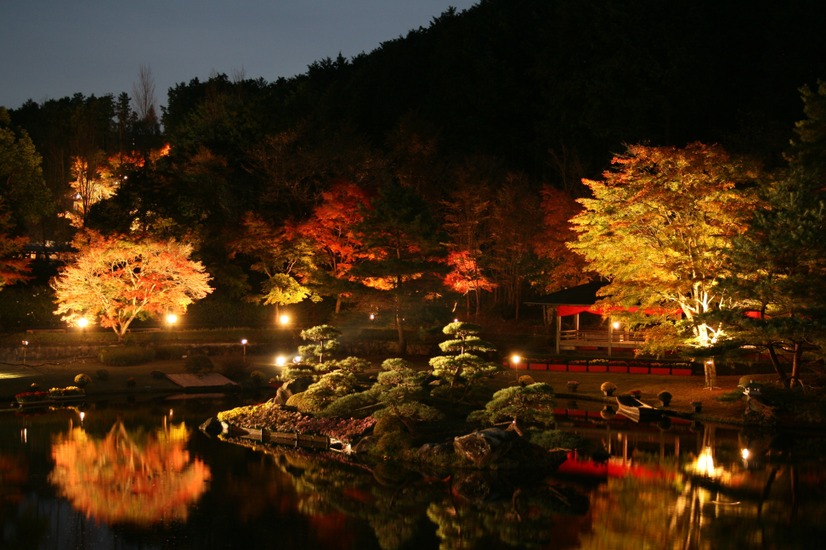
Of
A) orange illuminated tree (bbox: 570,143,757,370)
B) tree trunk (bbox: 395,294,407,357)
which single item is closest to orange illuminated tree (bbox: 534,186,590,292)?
tree trunk (bbox: 395,294,407,357)

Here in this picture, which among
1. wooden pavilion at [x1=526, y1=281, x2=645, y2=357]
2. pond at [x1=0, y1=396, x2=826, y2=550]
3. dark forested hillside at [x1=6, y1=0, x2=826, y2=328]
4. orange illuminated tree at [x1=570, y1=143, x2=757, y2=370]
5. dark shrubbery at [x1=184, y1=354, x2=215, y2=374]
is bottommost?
pond at [x1=0, y1=396, x2=826, y2=550]

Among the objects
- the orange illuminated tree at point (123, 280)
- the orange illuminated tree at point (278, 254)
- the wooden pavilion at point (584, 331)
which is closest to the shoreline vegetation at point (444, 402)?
the orange illuminated tree at point (123, 280)

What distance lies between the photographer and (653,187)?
3050 centimetres

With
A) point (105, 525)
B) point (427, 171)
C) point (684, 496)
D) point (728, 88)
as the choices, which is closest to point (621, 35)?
point (728, 88)

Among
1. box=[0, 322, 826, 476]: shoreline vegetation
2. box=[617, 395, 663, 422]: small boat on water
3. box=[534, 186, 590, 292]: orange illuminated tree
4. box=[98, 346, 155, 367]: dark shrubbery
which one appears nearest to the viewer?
box=[0, 322, 826, 476]: shoreline vegetation

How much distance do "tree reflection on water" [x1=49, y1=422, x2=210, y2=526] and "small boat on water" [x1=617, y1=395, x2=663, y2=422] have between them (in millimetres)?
14179

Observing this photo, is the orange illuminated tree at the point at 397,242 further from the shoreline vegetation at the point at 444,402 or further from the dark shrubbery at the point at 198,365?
the dark shrubbery at the point at 198,365

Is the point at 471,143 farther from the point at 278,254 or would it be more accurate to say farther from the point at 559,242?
the point at 278,254

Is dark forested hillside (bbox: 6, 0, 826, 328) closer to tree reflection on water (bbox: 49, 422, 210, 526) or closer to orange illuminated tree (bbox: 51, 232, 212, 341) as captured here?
orange illuminated tree (bbox: 51, 232, 212, 341)

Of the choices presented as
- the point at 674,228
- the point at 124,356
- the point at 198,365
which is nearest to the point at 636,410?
the point at 674,228

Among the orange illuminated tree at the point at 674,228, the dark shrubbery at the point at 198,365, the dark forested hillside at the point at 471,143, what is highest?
the dark forested hillside at the point at 471,143

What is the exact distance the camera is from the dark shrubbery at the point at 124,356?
120 feet

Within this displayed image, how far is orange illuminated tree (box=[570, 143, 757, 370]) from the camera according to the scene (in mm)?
29375

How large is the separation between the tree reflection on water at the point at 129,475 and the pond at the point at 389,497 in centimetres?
5
